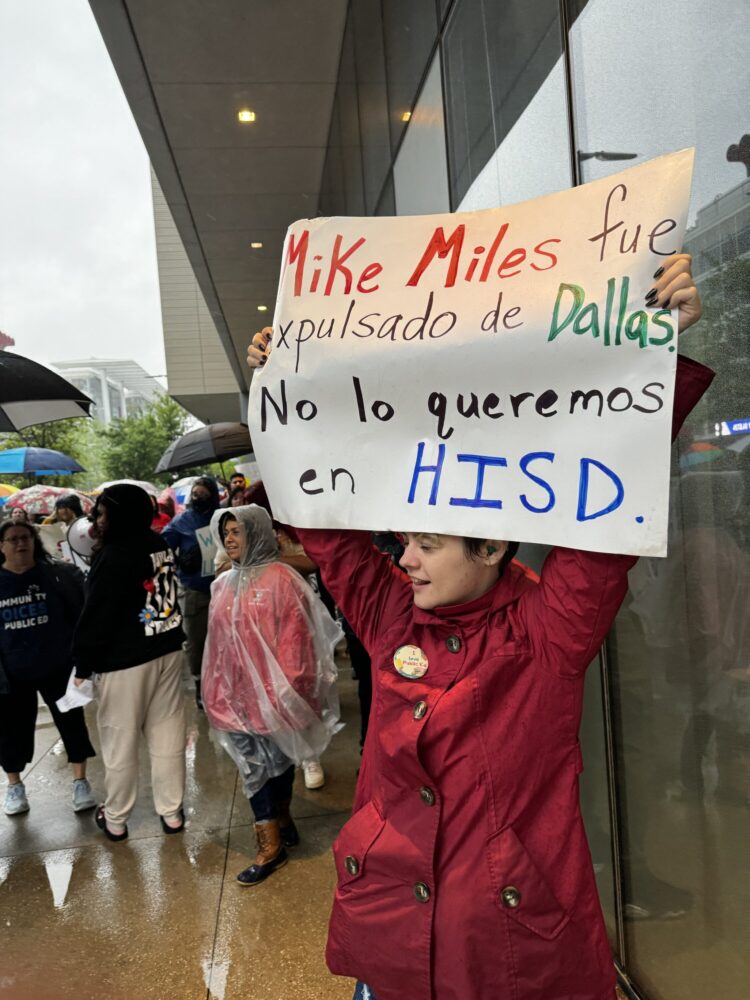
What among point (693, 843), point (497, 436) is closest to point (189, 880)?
point (693, 843)

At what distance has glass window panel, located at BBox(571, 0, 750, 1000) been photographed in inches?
69.0

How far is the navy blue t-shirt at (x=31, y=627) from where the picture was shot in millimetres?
4266

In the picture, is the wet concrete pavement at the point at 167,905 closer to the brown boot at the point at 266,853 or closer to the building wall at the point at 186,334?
the brown boot at the point at 266,853

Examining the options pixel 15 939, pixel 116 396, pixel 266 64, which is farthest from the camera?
pixel 116 396

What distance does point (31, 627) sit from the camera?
4320 millimetres

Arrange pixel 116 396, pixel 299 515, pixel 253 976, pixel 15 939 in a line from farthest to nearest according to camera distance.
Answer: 1. pixel 116 396
2. pixel 15 939
3. pixel 253 976
4. pixel 299 515

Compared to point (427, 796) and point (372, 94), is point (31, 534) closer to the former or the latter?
point (427, 796)

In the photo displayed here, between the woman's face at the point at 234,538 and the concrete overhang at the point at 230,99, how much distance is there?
4023 millimetres

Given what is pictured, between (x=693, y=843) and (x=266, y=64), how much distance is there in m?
6.44

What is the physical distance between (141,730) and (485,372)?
11.3 feet

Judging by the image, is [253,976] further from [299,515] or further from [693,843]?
[299,515]

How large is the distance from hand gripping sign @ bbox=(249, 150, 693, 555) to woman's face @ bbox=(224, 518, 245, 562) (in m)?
1.90

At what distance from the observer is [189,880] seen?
3.56 m

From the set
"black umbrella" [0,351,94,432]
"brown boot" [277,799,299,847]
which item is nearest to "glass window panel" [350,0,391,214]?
"black umbrella" [0,351,94,432]
